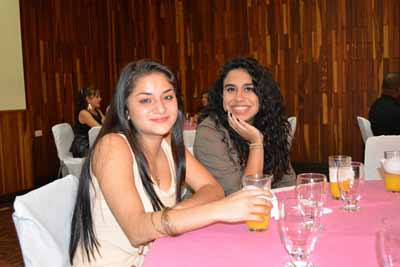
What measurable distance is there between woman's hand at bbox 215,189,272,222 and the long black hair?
0.42m

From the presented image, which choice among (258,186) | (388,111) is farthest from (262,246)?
(388,111)

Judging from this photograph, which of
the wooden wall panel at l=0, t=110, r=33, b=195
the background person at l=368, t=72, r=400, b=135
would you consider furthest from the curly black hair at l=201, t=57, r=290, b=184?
the wooden wall panel at l=0, t=110, r=33, b=195

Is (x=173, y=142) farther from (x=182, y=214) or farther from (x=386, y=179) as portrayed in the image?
(x=386, y=179)

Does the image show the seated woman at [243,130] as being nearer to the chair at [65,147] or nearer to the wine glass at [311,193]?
the wine glass at [311,193]

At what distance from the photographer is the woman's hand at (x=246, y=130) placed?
2.50 meters

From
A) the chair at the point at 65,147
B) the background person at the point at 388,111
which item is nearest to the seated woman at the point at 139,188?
the chair at the point at 65,147

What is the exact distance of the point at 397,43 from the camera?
6.67 m

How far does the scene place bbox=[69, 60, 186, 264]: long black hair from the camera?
1.71 m

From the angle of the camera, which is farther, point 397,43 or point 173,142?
point 397,43

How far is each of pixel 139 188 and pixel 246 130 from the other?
3.07 ft

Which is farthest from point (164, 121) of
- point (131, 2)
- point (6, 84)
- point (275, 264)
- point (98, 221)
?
point (131, 2)

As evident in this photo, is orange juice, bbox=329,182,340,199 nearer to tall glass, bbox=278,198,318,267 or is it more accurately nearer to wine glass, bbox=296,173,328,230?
wine glass, bbox=296,173,328,230

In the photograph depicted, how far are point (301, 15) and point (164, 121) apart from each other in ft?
19.4

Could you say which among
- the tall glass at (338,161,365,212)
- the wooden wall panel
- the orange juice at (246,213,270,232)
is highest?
the tall glass at (338,161,365,212)
